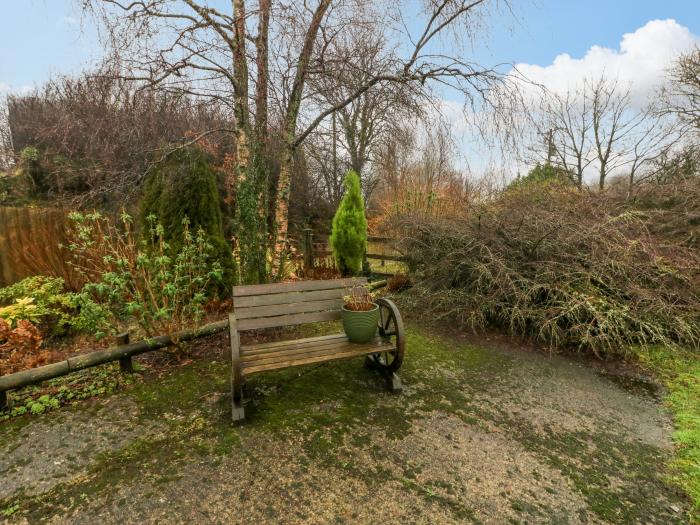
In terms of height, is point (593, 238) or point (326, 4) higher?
point (326, 4)

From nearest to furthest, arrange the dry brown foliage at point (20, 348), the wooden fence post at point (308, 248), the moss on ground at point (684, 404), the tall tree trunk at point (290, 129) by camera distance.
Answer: the moss on ground at point (684, 404), the dry brown foliage at point (20, 348), the tall tree trunk at point (290, 129), the wooden fence post at point (308, 248)

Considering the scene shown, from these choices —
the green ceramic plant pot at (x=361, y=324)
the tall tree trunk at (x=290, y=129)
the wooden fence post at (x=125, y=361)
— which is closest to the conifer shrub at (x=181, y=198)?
the tall tree trunk at (x=290, y=129)

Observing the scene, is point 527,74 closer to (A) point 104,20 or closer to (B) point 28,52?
(A) point 104,20

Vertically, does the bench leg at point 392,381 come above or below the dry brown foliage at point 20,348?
below

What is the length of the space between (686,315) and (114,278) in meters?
6.07

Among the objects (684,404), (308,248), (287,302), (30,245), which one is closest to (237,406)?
(287,302)

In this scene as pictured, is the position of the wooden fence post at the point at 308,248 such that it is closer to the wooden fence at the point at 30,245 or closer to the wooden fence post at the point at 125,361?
the wooden fence at the point at 30,245

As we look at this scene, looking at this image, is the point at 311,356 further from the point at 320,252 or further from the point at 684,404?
the point at 320,252

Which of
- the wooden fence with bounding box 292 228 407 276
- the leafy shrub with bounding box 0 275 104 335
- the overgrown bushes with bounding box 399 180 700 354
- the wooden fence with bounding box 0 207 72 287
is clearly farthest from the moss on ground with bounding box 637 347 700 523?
the wooden fence with bounding box 0 207 72 287

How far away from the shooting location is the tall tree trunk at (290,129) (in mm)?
4309

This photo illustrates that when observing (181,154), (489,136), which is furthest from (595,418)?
(181,154)

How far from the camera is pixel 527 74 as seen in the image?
13.0 ft

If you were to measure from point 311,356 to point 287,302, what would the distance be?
2.18 ft

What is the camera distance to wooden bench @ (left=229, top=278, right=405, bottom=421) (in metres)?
2.74
